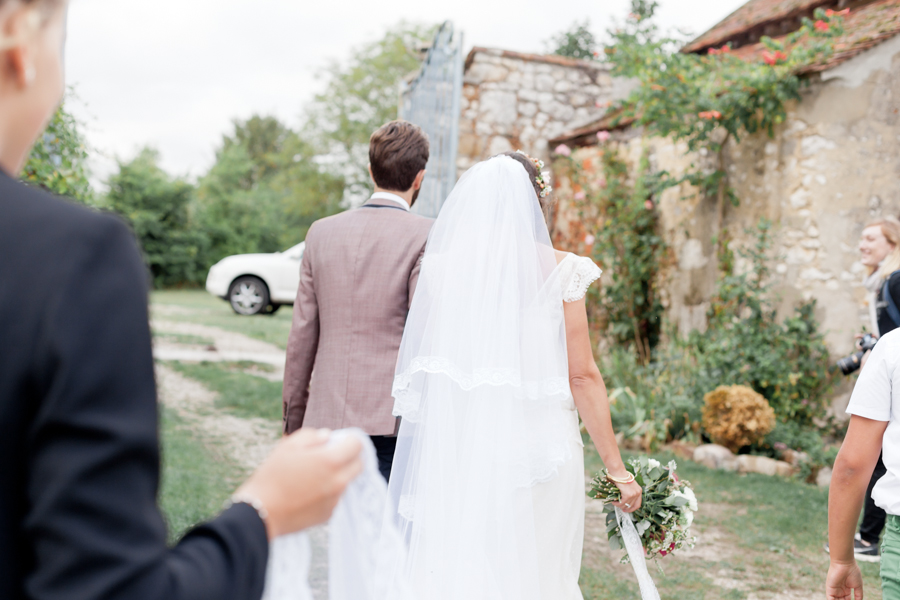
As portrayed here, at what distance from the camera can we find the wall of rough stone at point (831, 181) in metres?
6.17

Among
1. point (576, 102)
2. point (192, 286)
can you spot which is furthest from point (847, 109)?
point (192, 286)

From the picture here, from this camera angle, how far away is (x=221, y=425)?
688 cm

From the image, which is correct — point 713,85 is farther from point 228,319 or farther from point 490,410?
point 228,319

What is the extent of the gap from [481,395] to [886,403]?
1.21 metres

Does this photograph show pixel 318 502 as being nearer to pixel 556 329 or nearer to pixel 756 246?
pixel 556 329

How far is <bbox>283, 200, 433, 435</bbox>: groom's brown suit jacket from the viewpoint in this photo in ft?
9.01

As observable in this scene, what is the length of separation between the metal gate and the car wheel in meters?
9.07

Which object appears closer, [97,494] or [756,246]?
[97,494]

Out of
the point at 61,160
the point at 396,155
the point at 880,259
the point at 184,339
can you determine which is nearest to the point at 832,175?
the point at 880,259

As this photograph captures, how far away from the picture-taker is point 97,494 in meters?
0.70

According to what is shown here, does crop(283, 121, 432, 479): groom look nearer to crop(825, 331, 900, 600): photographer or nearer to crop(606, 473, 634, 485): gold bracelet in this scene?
crop(606, 473, 634, 485): gold bracelet

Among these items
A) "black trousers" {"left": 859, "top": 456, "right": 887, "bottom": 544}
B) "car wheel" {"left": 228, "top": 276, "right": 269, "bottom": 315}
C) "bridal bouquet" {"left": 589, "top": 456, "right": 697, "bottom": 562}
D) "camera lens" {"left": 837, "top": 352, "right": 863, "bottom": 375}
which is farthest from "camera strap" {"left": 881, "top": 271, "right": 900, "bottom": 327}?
"car wheel" {"left": 228, "top": 276, "right": 269, "bottom": 315}

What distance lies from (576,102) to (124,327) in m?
9.57

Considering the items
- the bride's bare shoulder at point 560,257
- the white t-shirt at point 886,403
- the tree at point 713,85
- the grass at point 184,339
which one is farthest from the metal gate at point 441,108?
the grass at point 184,339
